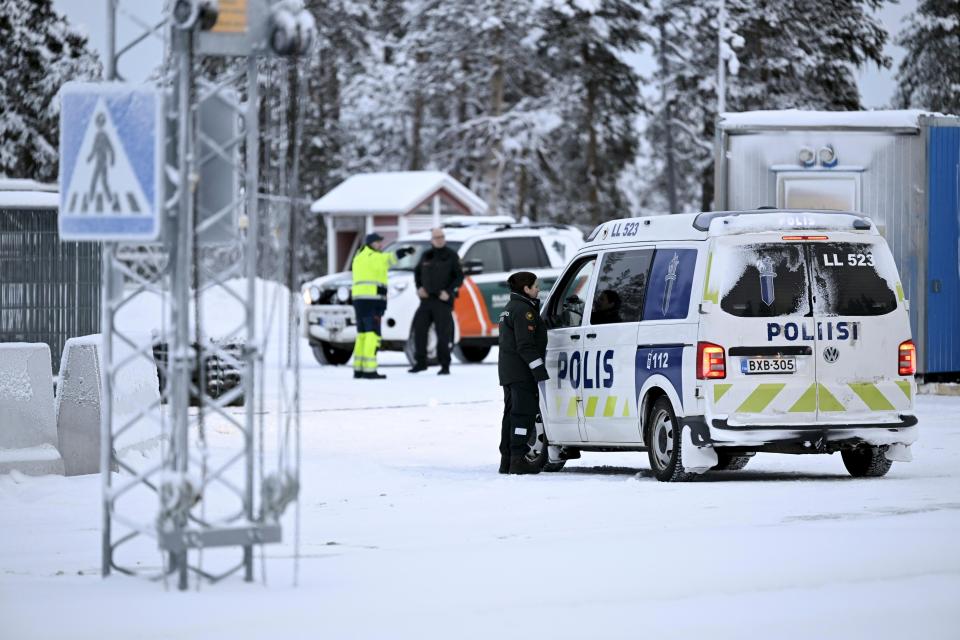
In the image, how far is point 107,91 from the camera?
811 cm

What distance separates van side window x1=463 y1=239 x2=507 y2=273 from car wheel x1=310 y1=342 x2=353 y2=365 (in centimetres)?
238

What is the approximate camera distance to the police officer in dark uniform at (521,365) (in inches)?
558

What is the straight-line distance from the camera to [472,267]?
26.7 m

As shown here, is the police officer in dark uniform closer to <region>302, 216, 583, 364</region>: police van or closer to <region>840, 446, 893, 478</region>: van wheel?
<region>840, 446, 893, 478</region>: van wheel

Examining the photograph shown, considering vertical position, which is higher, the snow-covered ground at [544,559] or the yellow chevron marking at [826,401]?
the yellow chevron marking at [826,401]

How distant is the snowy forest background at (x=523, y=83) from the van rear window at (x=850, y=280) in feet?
128

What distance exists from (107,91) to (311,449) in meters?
8.40

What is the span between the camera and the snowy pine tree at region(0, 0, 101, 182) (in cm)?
5609

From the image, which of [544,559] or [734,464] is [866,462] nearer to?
[734,464]

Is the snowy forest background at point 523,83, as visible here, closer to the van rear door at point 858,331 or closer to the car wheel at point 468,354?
the car wheel at point 468,354

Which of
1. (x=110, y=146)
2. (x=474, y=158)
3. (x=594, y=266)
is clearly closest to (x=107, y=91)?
(x=110, y=146)

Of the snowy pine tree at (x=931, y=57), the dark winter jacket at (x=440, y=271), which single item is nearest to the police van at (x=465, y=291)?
the dark winter jacket at (x=440, y=271)

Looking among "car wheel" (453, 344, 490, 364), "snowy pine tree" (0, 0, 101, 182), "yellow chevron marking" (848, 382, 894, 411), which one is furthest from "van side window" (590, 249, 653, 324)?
"snowy pine tree" (0, 0, 101, 182)

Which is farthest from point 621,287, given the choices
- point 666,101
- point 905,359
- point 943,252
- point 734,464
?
point 666,101
